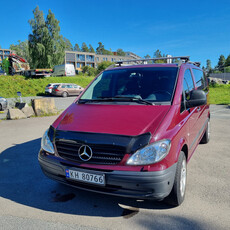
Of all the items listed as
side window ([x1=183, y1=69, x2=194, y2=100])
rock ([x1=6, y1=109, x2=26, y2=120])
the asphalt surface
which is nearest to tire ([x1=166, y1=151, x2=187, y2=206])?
the asphalt surface

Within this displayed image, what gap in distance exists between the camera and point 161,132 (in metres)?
2.37

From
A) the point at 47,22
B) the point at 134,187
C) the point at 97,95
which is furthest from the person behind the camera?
the point at 47,22

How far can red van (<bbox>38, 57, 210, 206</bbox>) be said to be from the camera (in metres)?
2.25

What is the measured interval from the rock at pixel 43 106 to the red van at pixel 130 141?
7.63 metres

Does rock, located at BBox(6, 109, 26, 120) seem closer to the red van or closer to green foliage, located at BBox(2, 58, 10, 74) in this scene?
the red van

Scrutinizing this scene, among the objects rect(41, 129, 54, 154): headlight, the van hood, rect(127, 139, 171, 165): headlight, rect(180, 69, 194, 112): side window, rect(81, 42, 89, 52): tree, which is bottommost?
rect(41, 129, 54, 154): headlight

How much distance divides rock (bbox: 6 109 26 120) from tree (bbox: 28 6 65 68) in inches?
1192

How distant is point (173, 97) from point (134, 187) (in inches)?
53.3

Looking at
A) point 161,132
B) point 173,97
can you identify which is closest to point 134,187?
point 161,132

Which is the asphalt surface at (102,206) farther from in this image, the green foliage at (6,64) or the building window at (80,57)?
the building window at (80,57)

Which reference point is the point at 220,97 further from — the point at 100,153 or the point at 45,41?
the point at 45,41

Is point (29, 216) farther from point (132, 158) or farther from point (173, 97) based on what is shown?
point (173, 97)

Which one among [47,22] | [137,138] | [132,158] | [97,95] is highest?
[47,22]

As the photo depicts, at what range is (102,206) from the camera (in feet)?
9.07
